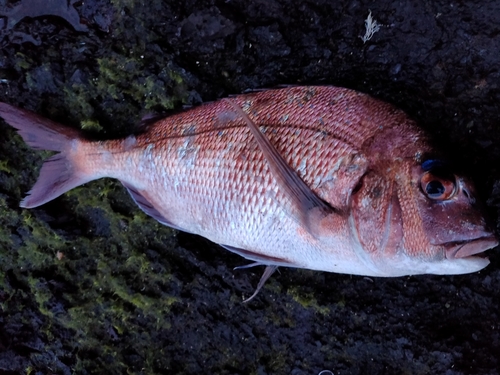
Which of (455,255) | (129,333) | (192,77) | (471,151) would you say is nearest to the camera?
(455,255)

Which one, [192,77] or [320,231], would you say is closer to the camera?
[320,231]

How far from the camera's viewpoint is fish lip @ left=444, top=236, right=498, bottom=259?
1448mm

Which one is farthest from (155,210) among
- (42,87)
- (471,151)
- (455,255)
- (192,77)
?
(471,151)

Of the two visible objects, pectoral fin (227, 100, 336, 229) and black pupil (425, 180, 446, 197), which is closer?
black pupil (425, 180, 446, 197)

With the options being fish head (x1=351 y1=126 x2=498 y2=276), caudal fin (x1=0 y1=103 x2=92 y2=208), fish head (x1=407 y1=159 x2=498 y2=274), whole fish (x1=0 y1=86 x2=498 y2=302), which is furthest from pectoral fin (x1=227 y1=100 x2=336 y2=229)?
caudal fin (x1=0 y1=103 x2=92 y2=208)

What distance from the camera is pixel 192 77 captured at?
2111 millimetres

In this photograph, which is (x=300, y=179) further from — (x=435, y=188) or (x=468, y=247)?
(x=468, y=247)

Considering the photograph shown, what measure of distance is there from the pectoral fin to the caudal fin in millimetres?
988

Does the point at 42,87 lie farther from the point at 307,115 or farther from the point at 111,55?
the point at 307,115

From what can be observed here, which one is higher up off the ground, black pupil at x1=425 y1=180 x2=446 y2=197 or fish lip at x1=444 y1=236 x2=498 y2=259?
black pupil at x1=425 y1=180 x2=446 y2=197

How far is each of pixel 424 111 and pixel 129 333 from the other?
1923 mm

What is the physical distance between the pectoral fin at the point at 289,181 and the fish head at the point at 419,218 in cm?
14

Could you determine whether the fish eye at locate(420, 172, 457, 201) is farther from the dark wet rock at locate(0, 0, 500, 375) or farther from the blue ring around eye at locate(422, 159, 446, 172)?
the dark wet rock at locate(0, 0, 500, 375)

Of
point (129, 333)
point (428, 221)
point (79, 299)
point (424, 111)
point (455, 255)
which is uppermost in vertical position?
point (424, 111)
